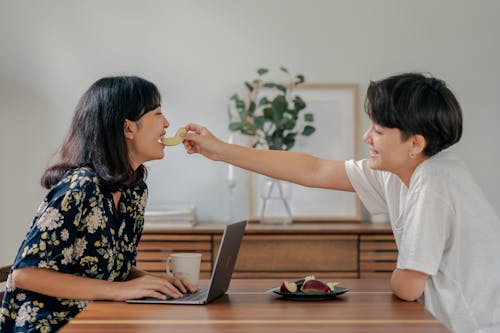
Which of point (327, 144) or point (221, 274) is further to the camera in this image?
point (327, 144)

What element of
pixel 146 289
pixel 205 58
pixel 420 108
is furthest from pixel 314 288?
pixel 205 58

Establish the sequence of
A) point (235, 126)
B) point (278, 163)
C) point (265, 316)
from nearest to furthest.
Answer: point (265, 316) → point (278, 163) → point (235, 126)

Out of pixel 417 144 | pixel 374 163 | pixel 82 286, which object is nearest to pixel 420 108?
pixel 417 144

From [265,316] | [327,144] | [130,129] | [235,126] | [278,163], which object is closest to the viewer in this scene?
[265,316]

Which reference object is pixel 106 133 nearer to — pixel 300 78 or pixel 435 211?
pixel 435 211

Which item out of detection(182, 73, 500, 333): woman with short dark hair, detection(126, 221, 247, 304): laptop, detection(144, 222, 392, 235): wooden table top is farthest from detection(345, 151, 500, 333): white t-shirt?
detection(144, 222, 392, 235): wooden table top

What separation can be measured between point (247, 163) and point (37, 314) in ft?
2.85

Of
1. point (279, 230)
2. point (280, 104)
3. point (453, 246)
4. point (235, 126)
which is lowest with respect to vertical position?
point (279, 230)

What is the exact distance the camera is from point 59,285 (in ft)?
6.30

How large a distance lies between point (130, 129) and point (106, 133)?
9 centimetres

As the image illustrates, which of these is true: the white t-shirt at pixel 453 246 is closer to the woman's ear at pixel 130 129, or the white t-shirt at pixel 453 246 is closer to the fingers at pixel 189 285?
the fingers at pixel 189 285

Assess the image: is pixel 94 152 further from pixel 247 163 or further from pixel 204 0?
pixel 204 0

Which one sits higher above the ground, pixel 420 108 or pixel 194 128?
pixel 420 108

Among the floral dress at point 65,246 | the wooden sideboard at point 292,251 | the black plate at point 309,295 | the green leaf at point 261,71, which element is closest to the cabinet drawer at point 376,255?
the wooden sideboard at point 292,251
